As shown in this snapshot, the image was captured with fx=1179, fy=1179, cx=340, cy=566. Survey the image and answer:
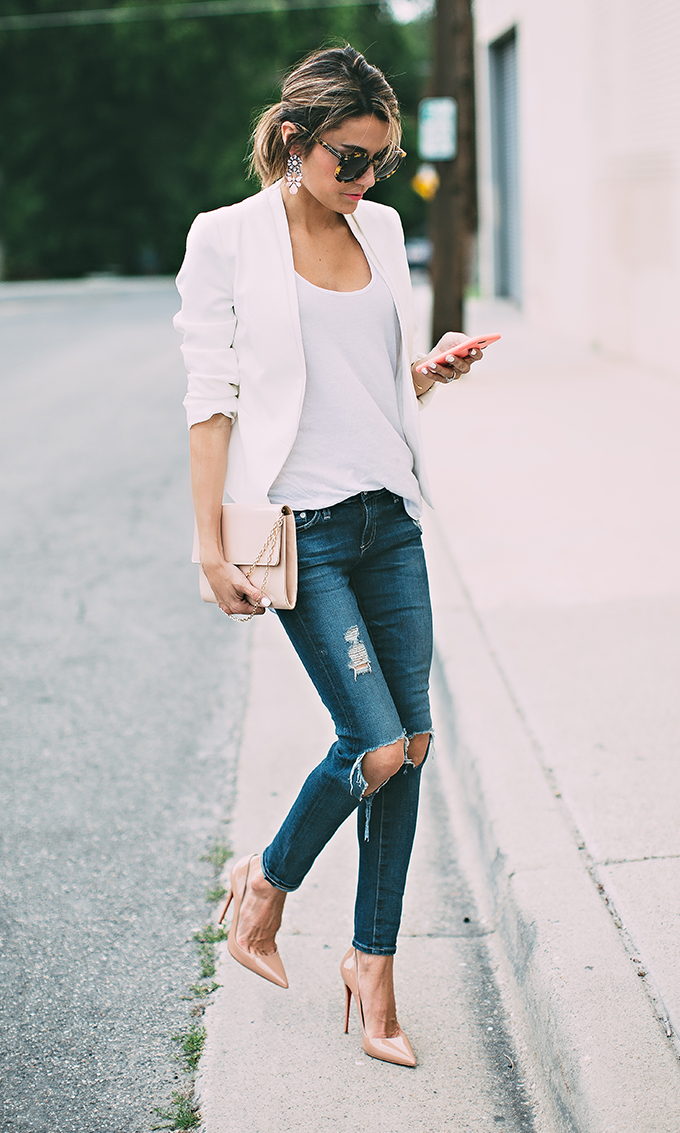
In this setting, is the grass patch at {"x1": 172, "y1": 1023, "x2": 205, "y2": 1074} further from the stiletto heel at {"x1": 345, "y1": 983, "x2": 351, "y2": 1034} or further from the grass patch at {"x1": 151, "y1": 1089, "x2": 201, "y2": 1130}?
the stiletto heel at {"x1": 345, "y1": 983, "x2": 351, "y2": 1034}

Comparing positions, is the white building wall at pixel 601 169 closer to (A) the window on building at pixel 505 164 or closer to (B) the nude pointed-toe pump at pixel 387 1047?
(A) the window on building at pixel 505 164

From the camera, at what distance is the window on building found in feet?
66.4

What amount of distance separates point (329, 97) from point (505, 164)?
20.8 m

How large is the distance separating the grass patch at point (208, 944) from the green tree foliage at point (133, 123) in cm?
3746

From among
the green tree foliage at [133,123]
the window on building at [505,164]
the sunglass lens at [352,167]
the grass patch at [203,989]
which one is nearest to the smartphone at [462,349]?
the sunglass lens at [352,167]

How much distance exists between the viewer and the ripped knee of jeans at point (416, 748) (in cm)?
249

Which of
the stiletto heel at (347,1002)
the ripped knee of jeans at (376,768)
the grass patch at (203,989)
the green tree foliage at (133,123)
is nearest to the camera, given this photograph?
the ripped knee of jeans at (376,768)

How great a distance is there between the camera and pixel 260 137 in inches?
94.7

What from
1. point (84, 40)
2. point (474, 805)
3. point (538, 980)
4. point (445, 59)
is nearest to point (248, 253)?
point (538, 980)

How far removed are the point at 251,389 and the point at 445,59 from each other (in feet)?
40.0

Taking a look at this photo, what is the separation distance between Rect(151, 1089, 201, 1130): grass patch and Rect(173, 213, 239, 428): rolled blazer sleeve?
1.38m

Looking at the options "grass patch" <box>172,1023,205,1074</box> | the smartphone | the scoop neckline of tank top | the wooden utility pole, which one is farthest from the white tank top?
the wooden utility pole

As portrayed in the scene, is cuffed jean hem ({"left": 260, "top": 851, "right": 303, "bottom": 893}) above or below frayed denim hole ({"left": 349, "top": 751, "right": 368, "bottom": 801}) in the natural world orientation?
below

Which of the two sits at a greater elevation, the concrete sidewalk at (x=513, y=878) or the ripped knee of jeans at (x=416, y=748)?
the ripped knee of jeans at (x=416, y=748)
